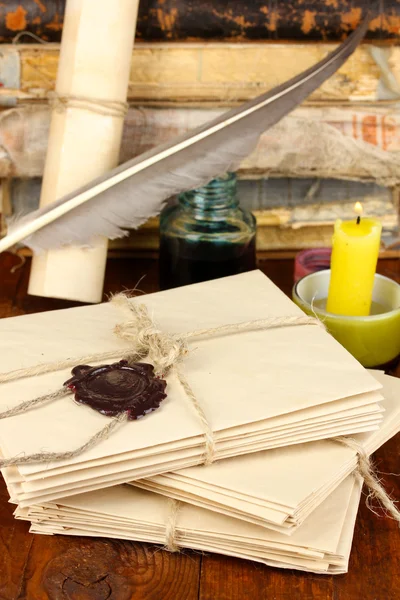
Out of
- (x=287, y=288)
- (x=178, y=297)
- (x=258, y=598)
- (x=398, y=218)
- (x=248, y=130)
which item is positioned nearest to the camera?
(x=258, y=598)

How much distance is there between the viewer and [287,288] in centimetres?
138

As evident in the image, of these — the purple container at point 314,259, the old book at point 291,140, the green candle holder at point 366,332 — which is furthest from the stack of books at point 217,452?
the old book at point 291,140

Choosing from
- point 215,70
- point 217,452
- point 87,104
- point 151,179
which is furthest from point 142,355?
point 215,70

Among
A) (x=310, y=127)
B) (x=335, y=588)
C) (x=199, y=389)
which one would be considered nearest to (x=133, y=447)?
(x=199, y=389)

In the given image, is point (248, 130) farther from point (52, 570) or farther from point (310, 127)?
point (52, 570)

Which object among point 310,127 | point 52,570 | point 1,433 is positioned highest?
point 310,127

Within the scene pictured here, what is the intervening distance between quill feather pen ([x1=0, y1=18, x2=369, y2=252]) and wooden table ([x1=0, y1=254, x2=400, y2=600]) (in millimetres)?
494

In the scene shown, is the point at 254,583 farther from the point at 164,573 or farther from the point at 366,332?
the point at 366,332

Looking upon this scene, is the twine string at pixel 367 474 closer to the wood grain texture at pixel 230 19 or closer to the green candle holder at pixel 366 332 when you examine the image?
the green candle holder at pixel 366 332

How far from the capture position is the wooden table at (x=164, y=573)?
0.73 metres

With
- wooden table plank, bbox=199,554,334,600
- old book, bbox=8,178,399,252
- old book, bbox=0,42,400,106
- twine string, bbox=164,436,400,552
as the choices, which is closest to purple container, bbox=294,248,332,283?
old book, bbox=8,178,399,252

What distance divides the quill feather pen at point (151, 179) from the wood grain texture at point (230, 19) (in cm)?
21

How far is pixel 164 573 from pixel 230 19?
0.96 metres

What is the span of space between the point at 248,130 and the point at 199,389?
1.72ft
